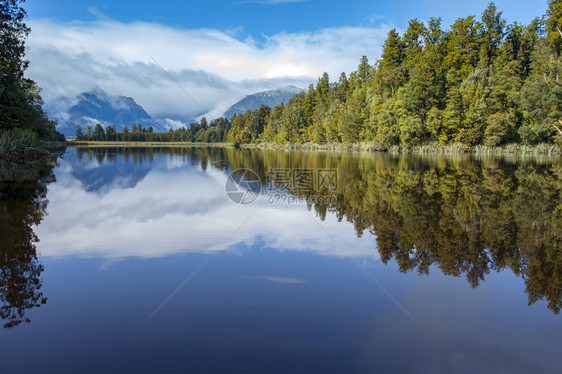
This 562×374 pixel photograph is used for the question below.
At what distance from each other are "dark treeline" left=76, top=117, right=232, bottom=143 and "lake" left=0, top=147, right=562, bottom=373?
5324 inches

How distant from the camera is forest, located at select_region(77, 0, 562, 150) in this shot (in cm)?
3975

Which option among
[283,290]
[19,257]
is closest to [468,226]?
[283,290]

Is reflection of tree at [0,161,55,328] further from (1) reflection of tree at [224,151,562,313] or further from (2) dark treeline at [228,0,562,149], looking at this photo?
(2) dark treeline at [228,0,562,149]

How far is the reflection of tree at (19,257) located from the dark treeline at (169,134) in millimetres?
132386

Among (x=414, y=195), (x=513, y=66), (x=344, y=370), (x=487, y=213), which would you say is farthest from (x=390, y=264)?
(x=513, y=66)

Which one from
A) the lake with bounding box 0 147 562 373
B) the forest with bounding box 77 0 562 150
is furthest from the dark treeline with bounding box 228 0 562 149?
the lake with bounding box 0 147 562 373

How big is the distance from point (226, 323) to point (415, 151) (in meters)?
48.4

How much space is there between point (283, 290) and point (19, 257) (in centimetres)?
437

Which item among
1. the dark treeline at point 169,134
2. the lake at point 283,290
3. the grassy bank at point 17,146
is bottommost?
the lake at point 283,290

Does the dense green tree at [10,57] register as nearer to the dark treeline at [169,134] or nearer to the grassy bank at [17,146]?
the grassy bank at [17,146]

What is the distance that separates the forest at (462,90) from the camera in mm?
39750

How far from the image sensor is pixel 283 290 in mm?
4836

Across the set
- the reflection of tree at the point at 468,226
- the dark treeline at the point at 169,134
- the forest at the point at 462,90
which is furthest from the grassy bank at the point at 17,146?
the dark treeline at the point at 169,134

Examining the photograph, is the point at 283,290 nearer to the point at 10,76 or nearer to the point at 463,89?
the point at 10,76
